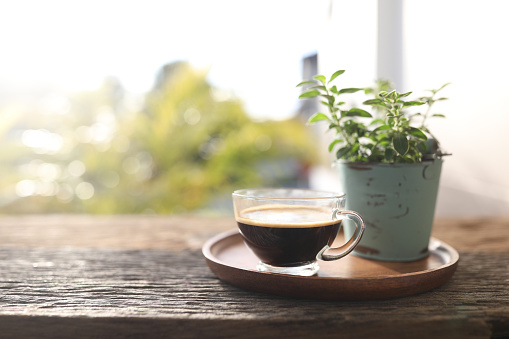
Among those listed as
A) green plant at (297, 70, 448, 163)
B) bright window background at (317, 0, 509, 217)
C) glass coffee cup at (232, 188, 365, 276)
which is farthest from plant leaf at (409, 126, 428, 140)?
bright window background at (317, 0, 509, 217)

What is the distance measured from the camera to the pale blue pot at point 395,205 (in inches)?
19.3

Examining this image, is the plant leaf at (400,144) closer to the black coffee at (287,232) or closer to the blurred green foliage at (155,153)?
the black coffee at (287,232)

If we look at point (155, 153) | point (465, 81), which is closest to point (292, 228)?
point (465, 81)

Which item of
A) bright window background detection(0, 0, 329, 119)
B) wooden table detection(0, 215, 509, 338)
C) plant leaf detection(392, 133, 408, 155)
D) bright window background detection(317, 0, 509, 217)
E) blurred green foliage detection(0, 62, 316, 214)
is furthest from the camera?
bright window background detection(0, 0, 329, 119)

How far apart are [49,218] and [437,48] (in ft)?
3.25

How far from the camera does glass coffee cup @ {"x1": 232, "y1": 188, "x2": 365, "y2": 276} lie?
0.42 meters

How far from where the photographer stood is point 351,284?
382mm

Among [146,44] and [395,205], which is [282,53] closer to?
[146,44]

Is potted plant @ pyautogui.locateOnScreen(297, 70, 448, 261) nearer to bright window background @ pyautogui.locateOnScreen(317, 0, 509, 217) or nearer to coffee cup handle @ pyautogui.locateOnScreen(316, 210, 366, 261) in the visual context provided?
coffee cup handle @ pyautogui.locateOnScreen(316, 210, 366, 261)

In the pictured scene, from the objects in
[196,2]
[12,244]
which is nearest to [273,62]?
[196,2]

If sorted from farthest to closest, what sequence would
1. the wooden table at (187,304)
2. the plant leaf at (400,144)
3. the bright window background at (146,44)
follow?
the bright window background at (146,44)
the plant leaf at (400,144)
the wooden table at (187,304)

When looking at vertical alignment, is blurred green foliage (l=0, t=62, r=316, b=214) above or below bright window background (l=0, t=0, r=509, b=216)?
below

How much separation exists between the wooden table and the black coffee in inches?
1.9

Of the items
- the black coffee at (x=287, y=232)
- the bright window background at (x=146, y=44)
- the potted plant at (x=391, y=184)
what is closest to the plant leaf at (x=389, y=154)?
the potted plant at (x=391, y=184)
